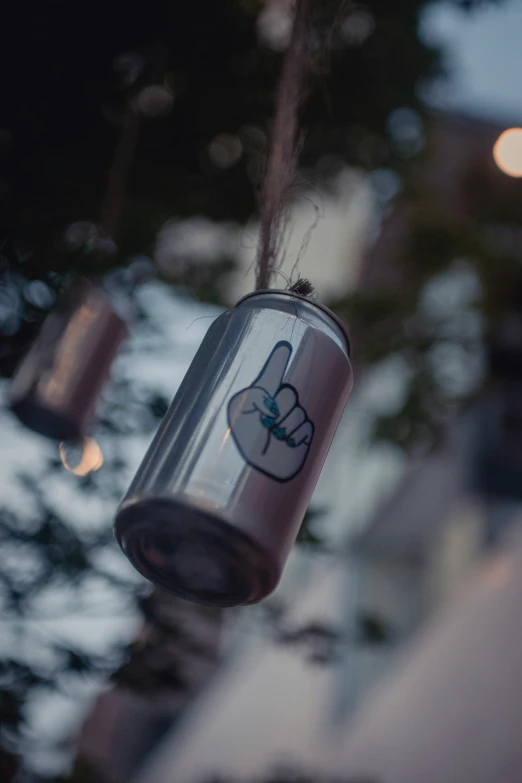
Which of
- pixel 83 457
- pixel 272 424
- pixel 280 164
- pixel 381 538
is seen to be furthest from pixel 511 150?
pixel 381 538

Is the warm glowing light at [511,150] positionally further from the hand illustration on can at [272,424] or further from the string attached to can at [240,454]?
the hand illustration on can at [272,424]

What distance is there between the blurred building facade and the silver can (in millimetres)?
3312

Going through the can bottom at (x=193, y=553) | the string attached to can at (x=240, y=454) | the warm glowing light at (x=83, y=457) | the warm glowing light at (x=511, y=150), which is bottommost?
the can bottom at (x=193, y=553)

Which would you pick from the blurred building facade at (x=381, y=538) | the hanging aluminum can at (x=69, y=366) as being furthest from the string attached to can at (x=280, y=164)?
the blurred building facade at (x=381, y=538)

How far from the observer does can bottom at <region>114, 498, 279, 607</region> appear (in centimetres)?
97

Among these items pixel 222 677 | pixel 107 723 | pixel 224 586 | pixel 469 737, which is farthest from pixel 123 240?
pixel 107 723

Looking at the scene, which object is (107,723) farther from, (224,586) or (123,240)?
(224,586)

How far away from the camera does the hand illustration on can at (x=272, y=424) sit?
3.17ft

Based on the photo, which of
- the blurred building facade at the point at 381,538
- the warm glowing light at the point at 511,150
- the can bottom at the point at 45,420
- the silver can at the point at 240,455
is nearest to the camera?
the silver can at the point at 240,455

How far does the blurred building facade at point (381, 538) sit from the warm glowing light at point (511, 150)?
117 centimetres

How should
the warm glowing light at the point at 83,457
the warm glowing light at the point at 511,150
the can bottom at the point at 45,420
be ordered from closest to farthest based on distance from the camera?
the can bottom at the point at 45,420 → the warm glowing light at the point at 83,457 → the warm glowing light at the point at 511,150

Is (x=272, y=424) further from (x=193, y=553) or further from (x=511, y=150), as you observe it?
(x=511, y=150)

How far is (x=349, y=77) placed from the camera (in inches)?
119

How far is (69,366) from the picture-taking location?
1930 millimetres
